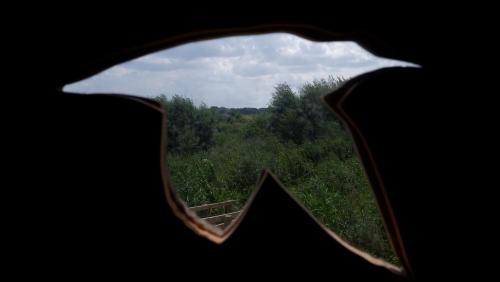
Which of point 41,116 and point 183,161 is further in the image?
point 183,161

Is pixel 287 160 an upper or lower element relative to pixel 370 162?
upper

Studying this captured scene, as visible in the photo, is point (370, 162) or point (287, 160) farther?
point (287, 160)

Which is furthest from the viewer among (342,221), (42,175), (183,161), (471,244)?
(183,161)

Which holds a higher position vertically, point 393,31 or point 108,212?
point 393,31

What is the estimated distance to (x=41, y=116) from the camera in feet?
3.70

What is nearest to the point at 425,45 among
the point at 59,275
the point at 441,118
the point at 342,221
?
the point at 441,118

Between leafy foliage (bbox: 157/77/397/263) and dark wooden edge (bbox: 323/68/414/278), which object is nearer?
dark wooden edge (bbox: 323/68/414/278)

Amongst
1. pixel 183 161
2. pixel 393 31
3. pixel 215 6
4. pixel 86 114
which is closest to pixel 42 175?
pixel 86 114

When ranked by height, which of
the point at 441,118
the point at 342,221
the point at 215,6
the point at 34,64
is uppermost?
the point at 215,6

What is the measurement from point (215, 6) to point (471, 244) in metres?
0.92

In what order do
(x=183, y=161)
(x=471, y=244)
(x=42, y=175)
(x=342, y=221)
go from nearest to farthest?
(x=42, y=175) → (x=471, y=244) → (x=342, y=221) → (x=183, y=161)

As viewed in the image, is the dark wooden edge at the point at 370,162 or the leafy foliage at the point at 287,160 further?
the leafy foliage at the point at 287,160

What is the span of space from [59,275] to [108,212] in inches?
7.6

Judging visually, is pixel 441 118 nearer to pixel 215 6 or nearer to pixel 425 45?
pixel 425 45
